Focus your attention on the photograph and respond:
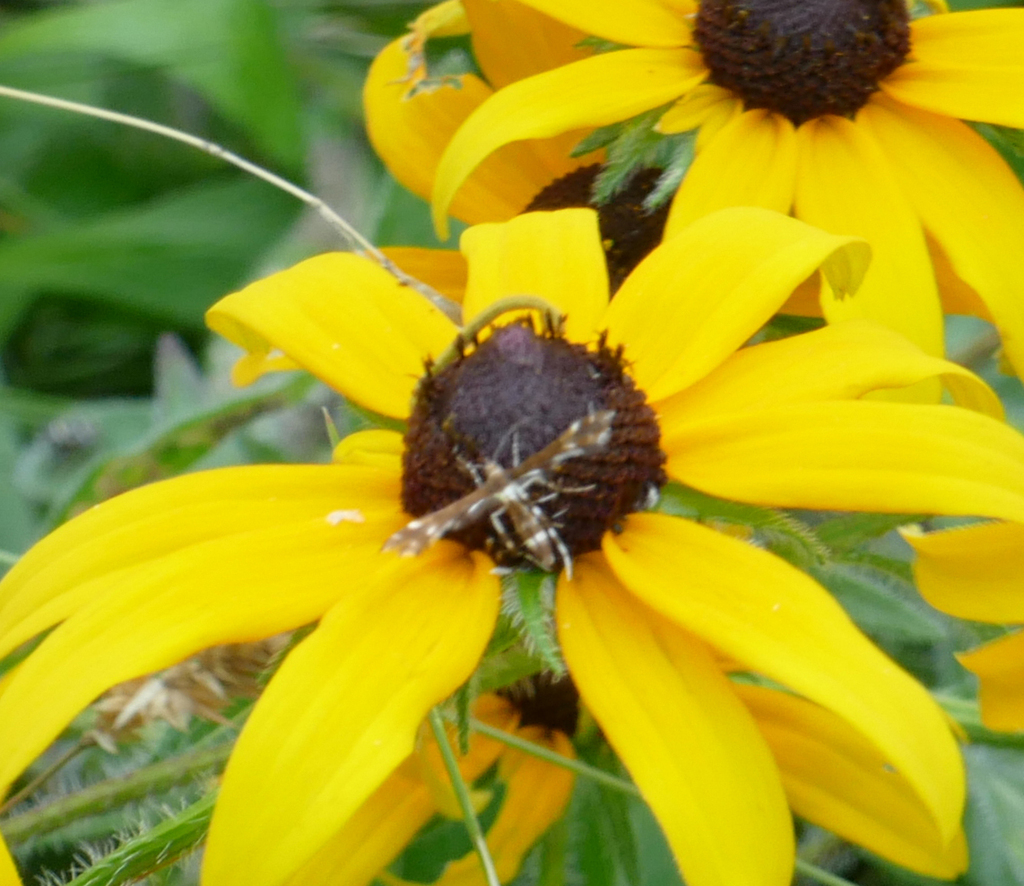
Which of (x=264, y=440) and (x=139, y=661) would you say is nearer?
(x=139, y=661)

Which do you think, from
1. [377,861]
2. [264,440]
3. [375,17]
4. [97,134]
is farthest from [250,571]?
[97,134]

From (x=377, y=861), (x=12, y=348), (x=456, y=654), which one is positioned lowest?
(x=12, y=348)

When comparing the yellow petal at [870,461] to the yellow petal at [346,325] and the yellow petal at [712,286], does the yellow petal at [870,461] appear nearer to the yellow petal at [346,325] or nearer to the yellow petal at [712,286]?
the yellow petal at [712,286]

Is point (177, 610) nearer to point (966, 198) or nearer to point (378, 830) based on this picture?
point (378, 830)

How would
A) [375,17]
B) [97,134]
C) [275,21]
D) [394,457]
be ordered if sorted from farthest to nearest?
1. [97,134]
2. [375,17]
3. [275,21]
4. [394,457]

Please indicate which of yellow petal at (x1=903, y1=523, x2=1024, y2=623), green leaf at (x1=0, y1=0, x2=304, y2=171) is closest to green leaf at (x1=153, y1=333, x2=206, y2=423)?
green leaf at (x1=0, y1=0, x2=304, y2=171)

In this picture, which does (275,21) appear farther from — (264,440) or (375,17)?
(264,440)

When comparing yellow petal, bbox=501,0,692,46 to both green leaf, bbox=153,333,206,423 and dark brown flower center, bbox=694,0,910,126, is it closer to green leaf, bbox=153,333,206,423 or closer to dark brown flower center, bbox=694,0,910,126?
dark brown flower center, bbox=694,0,910,126
